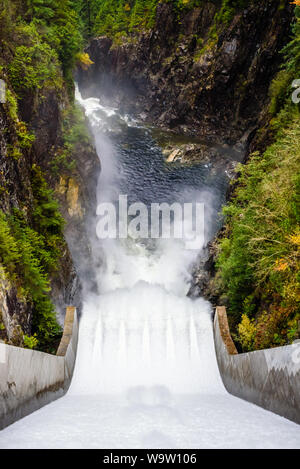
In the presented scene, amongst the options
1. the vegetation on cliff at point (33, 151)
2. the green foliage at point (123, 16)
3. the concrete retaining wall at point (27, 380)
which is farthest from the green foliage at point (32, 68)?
the green foliage at point (123, 16)

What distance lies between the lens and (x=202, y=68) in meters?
36.5

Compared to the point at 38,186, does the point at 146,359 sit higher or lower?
lower

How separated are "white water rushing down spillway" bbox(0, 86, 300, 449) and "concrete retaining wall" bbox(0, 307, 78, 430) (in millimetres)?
309

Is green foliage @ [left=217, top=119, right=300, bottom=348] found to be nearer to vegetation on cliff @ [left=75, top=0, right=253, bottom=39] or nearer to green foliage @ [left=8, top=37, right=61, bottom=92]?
green foliage @ [left=8, top=37, right=61, bottom=92]

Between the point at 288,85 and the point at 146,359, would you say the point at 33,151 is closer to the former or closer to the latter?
the point at 146,359

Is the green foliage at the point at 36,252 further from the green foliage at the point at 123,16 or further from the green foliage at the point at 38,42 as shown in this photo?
the green foliage at the point at 123,16

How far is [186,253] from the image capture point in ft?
77.8

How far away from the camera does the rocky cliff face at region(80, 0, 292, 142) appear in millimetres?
31656

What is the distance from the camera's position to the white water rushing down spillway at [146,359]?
17.0 feet

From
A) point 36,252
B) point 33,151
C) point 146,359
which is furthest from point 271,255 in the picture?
point 33,151

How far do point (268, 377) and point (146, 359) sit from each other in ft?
22.9

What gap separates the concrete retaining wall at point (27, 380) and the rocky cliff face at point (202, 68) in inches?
1170

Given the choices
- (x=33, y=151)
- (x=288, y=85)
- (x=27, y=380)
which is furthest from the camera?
(x=288, y=85)

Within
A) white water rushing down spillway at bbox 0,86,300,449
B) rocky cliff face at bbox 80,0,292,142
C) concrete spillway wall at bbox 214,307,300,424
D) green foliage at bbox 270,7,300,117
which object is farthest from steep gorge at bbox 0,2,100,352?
rocky cliff face at bbox 80,0,292,142
